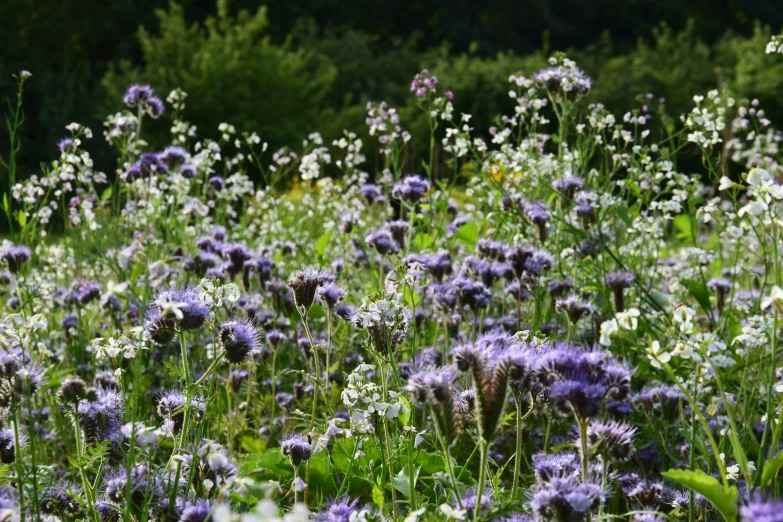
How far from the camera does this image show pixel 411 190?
3586mm

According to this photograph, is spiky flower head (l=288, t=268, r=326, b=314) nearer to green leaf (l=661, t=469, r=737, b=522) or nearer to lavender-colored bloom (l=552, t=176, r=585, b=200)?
green leaf (l=661, t=469, r=737, b=522)

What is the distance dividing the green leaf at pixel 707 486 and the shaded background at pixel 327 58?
36.2ft

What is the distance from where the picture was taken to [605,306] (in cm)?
368

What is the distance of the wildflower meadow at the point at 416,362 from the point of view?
168cm

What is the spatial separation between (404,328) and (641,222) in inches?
71.1

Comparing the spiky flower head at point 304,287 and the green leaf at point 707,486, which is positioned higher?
the spiky flower head at point 304,287

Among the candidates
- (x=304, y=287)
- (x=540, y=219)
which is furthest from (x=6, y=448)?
(x=540, y=219)

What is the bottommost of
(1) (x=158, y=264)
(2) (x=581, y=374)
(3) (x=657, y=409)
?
(3) (x=657, y=409)

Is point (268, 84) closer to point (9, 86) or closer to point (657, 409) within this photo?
point (9, 86)

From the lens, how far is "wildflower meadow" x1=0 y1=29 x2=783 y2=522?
1.68 m

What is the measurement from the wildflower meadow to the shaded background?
28.4 ft

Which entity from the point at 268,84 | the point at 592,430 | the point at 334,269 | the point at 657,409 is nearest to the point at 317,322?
the point at 334,269

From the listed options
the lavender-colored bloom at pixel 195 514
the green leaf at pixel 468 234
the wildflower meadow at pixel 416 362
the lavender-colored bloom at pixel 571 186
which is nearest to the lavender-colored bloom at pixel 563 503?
the wildflower meadow at pixel 416 362

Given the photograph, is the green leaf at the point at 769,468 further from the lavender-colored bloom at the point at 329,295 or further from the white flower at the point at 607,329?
the lavender-colored bloom at the point at 329,295
